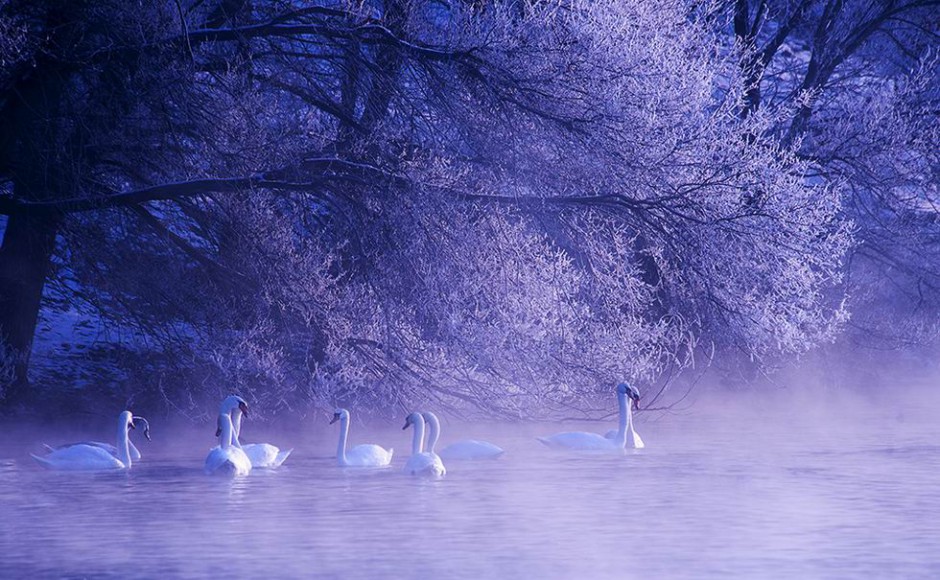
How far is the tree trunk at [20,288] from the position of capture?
1664 cm

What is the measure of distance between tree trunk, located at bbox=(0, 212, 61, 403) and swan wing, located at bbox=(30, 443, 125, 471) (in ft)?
9.41

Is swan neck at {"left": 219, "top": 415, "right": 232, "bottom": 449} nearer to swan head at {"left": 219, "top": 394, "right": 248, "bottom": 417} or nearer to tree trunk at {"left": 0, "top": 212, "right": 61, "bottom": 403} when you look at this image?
swan head at {"left": 219, "top": 394, "right": 248, "bottom": 417}

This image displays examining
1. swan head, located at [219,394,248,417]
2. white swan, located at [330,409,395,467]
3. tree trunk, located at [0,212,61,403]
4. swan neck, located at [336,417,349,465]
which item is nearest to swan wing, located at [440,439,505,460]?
white swan, located at [330,409,395,467]

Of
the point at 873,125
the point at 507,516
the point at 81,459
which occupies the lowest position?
the point at 81,459

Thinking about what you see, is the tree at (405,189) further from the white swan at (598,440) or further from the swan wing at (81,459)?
the swan wing at (81,459)

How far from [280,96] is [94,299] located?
2.90 m

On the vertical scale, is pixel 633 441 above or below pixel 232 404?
above

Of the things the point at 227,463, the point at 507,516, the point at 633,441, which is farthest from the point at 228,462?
the point at 633,441

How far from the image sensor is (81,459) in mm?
14156

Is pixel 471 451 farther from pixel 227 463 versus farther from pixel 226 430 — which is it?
pixel 227 463

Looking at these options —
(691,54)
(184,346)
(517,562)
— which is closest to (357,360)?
(184,346)

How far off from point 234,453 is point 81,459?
58.6 inches

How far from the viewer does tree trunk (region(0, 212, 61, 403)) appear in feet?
54.6

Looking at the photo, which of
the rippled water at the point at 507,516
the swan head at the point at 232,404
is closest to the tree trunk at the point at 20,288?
the rippled water at the point at 507,516
